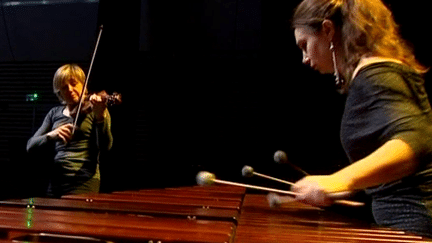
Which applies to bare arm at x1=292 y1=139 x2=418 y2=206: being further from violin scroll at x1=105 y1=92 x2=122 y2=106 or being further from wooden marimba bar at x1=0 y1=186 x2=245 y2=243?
violin scroll at x1=105 y1=92 x2=122 y2=106

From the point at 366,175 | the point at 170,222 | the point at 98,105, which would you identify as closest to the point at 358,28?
the point at 366,175

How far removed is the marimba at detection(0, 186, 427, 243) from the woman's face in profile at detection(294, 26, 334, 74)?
466mm

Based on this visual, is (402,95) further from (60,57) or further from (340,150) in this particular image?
(60,57)

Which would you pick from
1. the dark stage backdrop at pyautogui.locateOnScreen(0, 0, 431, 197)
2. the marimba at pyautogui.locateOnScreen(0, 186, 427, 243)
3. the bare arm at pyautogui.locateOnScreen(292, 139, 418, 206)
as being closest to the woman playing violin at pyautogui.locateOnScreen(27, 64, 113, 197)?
the dark stage backdrop at pyautogui.locateOnScreen(0, 0, 431, 197)

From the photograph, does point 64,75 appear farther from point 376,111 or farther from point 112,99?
point 376,111

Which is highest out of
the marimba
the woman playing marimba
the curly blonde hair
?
the curly blonde hair

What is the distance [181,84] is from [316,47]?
11.4 feet

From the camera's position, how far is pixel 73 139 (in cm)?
328

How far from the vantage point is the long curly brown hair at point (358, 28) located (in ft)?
5.21

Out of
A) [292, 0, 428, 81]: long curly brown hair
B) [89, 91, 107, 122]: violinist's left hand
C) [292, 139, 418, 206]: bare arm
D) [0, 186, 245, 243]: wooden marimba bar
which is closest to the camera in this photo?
[0, 186, 245, 243]: wooden marimba bar

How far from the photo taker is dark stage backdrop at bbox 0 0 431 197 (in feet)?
14.6

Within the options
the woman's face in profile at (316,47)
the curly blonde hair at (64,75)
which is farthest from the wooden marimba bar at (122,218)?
the curly blonde hair at (64,75)

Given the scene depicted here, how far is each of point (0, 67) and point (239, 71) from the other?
2.70 m

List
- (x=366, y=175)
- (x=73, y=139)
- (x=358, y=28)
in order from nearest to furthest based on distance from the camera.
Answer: (x=366, y=175) → (x=358, y=28) → (x=73, y=139)
